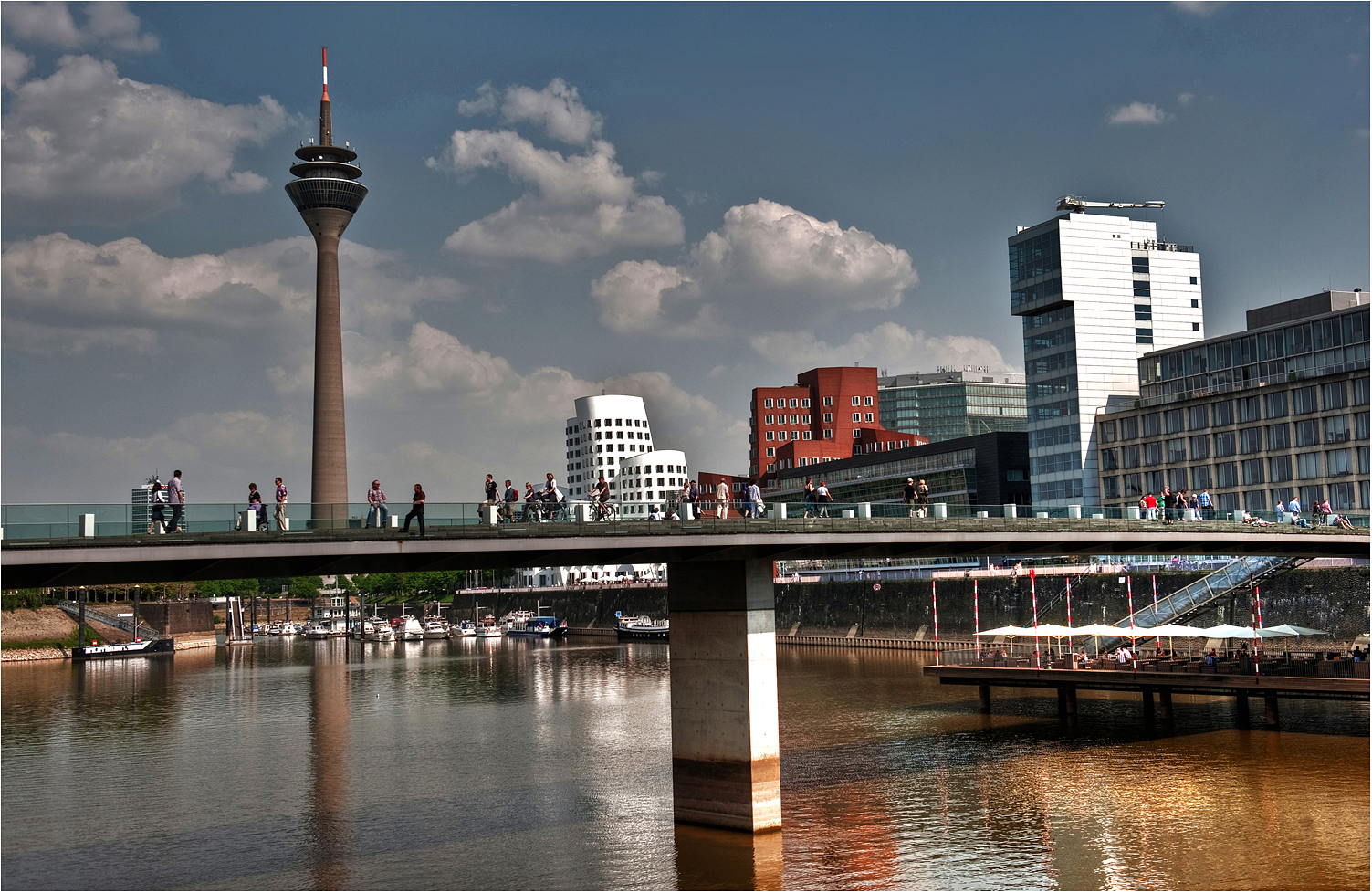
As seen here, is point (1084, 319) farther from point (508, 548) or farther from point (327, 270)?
point (508, 548)

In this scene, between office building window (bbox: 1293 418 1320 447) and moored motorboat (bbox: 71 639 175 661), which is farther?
moored motorboat (bbox: 71 639 175 661)

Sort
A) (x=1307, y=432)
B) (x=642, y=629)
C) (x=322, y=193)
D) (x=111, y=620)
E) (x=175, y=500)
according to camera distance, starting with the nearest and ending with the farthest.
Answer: (x=175, y=500) → (x=1307, y=432) → (x=322, y=193) → (x=111, y=620) → (x=642, y=629)

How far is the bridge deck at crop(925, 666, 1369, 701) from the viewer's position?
54375mm

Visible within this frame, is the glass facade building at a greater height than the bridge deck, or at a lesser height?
greater

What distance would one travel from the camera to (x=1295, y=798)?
43625 mm

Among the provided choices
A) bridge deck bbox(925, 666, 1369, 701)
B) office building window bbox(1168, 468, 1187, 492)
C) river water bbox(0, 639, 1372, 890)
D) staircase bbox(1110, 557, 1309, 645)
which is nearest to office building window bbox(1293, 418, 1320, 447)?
office building window bbox(1168, 468, 1187, 492)

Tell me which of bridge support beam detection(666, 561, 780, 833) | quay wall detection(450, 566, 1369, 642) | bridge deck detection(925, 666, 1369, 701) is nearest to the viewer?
bridge support beam detection(666, 561, 780, 833)

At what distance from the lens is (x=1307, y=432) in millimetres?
117000

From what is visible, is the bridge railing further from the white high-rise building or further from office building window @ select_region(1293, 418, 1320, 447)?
the white high-rise building

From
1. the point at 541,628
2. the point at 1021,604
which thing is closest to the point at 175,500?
the point at 1021,604

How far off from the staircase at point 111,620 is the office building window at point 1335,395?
422 ft

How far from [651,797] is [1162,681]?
88.6ft

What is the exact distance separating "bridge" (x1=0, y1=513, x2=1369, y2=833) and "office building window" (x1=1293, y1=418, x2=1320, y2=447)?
8084 centimetres

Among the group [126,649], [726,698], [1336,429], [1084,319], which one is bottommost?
[126,649]
